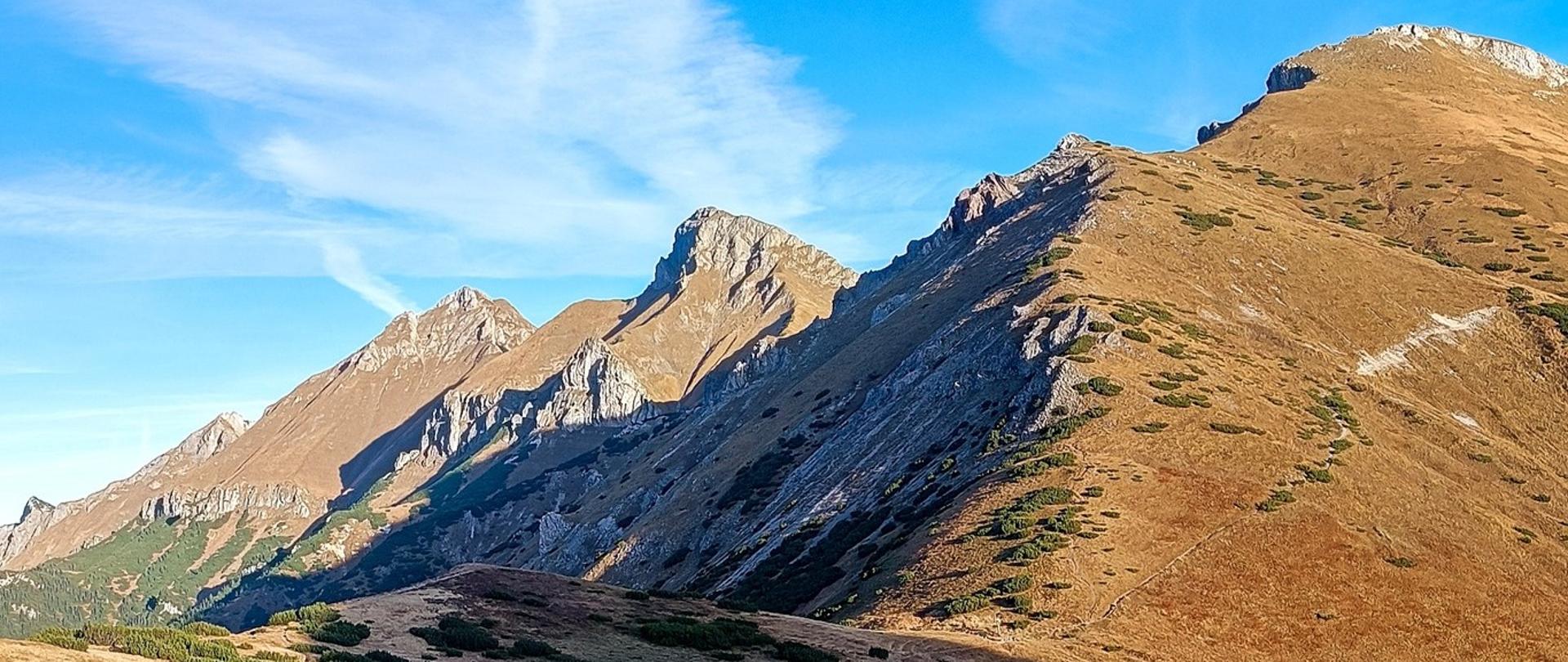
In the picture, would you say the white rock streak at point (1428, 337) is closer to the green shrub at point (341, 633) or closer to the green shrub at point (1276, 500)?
the green shrub at point (1276, 500)

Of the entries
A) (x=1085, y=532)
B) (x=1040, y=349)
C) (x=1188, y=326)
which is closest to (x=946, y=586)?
(x=1085, y=532)

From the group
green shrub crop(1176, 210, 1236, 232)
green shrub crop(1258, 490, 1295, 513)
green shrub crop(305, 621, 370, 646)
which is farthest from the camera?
green shrub crop(1176, 210, 1236, 232)

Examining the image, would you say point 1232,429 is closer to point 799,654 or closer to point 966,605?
point 966,605

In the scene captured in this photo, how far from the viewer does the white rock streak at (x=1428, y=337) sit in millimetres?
89625

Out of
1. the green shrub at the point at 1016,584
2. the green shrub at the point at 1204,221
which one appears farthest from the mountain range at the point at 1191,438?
the green shrub at the point at 1204,221

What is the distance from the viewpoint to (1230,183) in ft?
500

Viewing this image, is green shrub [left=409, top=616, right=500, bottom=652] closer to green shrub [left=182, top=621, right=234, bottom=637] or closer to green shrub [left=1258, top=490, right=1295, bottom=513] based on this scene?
green shrub [left=182, top=621, right=234, bottom=637]

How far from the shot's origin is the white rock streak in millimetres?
89625

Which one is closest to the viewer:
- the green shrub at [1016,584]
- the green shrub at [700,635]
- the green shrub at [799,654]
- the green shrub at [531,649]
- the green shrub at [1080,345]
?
the green shrub at [531,649]

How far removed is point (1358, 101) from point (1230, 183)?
213 ft

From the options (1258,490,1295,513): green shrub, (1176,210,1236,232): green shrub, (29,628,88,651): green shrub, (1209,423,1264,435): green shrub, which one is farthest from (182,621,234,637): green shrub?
Answer: (1176,210,1236,232): green shrub

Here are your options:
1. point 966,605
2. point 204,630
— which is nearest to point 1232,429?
point 966,605

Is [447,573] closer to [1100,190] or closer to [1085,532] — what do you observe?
[1085,532]

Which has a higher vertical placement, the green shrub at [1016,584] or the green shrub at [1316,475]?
the green shrub at [1316,475]
